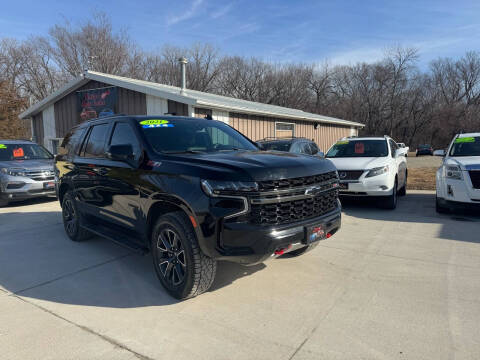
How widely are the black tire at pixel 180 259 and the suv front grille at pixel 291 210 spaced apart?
65cm

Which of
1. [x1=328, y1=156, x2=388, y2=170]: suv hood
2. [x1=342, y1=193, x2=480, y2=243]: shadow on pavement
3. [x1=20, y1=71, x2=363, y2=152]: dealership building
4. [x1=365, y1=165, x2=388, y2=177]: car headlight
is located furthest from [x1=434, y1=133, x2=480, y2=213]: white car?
[x1=20, y1=71, x2=363, y2=152]: dealership building

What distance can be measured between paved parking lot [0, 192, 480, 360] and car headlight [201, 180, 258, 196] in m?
1.16

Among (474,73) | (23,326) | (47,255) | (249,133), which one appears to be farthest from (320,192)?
(474,73)

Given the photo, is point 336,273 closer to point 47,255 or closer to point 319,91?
point 47,255

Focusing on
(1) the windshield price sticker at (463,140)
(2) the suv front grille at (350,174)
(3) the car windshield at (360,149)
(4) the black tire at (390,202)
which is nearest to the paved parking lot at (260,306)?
(4) the black tire at (390,202)

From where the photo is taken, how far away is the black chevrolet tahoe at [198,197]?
2895 mm

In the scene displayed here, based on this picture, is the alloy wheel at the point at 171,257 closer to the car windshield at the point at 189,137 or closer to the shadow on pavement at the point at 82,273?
the shadow on pavement at the point at 82,273

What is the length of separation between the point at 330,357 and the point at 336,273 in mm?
1632

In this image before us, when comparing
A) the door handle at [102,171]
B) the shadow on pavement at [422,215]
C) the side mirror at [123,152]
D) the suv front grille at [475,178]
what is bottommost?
the shadow on pavement at [422,215]

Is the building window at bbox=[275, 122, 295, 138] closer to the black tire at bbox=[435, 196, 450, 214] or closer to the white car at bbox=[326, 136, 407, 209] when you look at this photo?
the white car at bbox=[326, 136, 407, 209]

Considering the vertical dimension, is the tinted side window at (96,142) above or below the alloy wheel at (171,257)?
above

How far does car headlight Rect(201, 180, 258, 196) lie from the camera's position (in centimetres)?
289

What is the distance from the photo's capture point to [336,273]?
3971mm

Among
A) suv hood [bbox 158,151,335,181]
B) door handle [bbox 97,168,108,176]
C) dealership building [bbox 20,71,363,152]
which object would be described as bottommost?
door handle [bbox 97,168,108,176]
